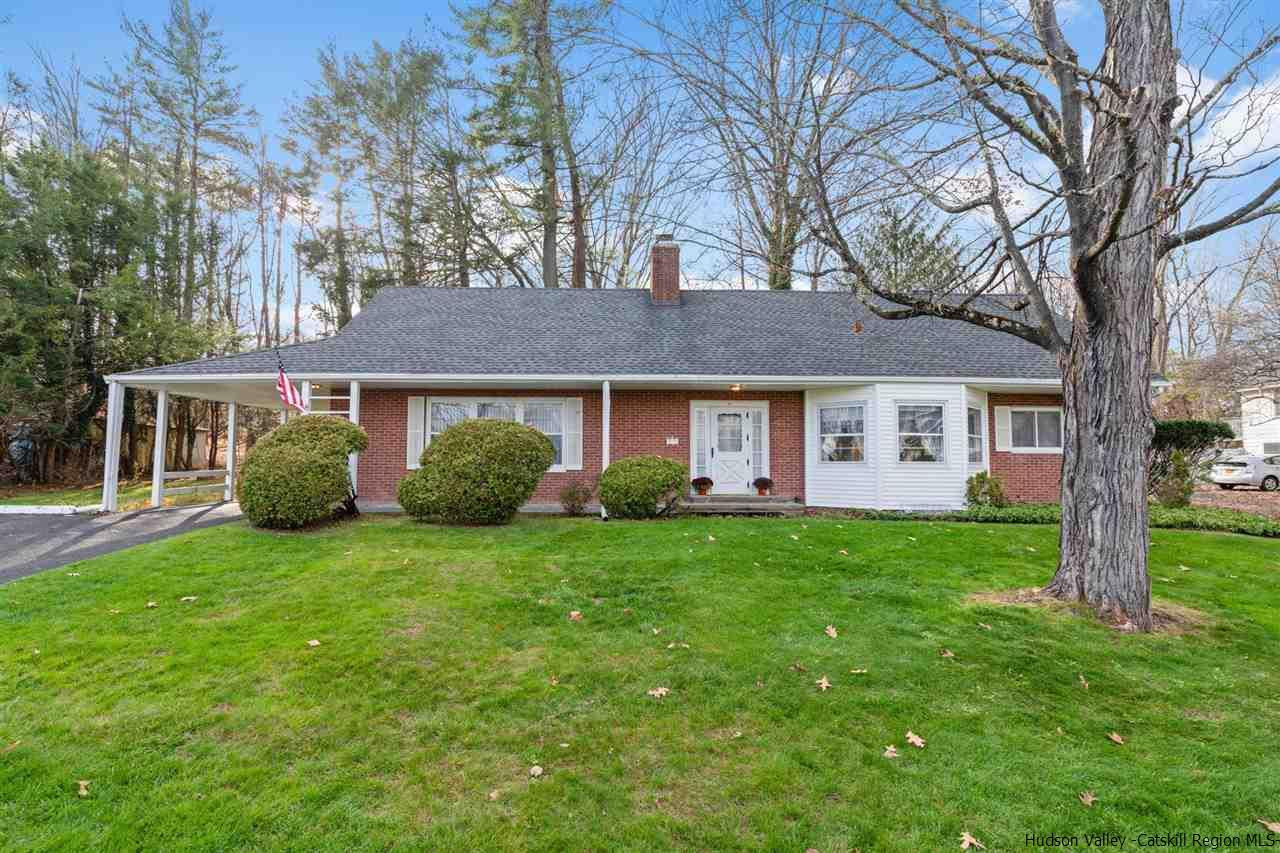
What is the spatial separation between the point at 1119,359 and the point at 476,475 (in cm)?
823

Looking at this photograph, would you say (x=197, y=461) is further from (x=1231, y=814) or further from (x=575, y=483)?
(x=1231, y=814)

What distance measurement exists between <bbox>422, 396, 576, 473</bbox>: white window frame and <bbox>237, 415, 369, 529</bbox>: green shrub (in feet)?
10.2

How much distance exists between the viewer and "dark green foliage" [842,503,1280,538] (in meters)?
10.3

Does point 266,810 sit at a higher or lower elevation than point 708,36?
lower

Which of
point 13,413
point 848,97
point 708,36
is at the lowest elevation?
point 13,413

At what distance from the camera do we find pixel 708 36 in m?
4.78

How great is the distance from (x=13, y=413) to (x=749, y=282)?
837 inches

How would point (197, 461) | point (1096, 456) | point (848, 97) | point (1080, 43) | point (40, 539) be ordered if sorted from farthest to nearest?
point (197, 461), point (40, 539), point (1080, 43), point (1096, 456), point (848, 97)

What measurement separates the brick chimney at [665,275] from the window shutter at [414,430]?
643cm

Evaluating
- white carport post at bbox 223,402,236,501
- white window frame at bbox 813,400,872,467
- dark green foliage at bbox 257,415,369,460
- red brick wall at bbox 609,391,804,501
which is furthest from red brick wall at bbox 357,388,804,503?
white carport post at bbox 223,402,236,501

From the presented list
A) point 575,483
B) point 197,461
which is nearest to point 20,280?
point 197,461

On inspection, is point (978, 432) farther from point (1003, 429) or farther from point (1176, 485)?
point (1176, 485)

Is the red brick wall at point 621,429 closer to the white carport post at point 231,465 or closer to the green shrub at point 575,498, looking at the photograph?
the green shrub at point 575,498

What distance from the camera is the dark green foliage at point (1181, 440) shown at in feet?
41.4
